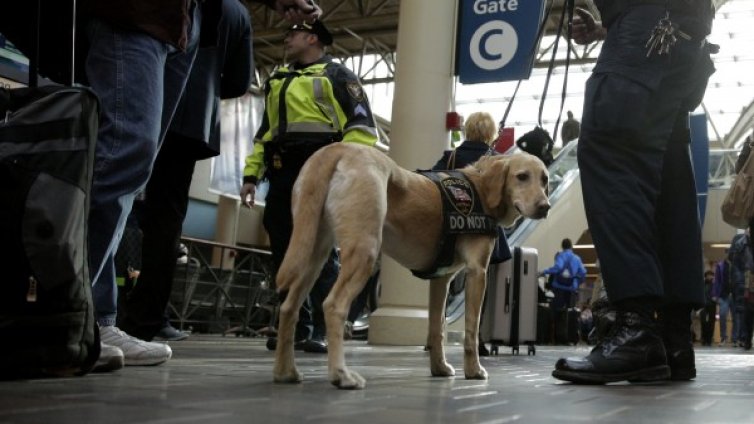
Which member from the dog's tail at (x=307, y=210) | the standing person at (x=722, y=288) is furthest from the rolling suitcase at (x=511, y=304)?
the standing person at (x=722, y=288)

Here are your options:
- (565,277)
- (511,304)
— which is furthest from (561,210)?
(511,304)

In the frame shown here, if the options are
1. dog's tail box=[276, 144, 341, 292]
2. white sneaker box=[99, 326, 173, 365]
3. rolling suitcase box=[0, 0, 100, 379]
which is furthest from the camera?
white sneaker box=[99, 326, 173, 365]

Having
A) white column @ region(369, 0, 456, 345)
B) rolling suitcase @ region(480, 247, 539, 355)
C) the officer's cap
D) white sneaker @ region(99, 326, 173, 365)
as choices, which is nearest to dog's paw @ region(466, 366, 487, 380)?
white sneaker @ region(99, 326, 173, 365)

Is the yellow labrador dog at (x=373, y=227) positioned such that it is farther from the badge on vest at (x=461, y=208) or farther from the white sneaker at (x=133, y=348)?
the white sneaker at (x=133, y=348)

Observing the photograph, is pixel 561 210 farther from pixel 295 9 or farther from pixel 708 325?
pixel 295 9

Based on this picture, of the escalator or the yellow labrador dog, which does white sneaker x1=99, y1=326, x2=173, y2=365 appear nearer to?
the yellow labrador dog

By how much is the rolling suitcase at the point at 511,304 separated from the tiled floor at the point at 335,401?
11.9 feet

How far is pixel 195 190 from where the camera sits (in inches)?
895

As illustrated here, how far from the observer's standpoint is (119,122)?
242 cm

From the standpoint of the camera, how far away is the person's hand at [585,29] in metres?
3.25

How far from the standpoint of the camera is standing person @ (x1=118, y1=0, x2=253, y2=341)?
3.57 meters

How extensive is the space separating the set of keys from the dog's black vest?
2.65 ft

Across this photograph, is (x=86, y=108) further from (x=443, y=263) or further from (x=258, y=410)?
(x=443, y=263)

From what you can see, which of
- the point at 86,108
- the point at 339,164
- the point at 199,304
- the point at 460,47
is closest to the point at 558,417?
the point at 339,164
